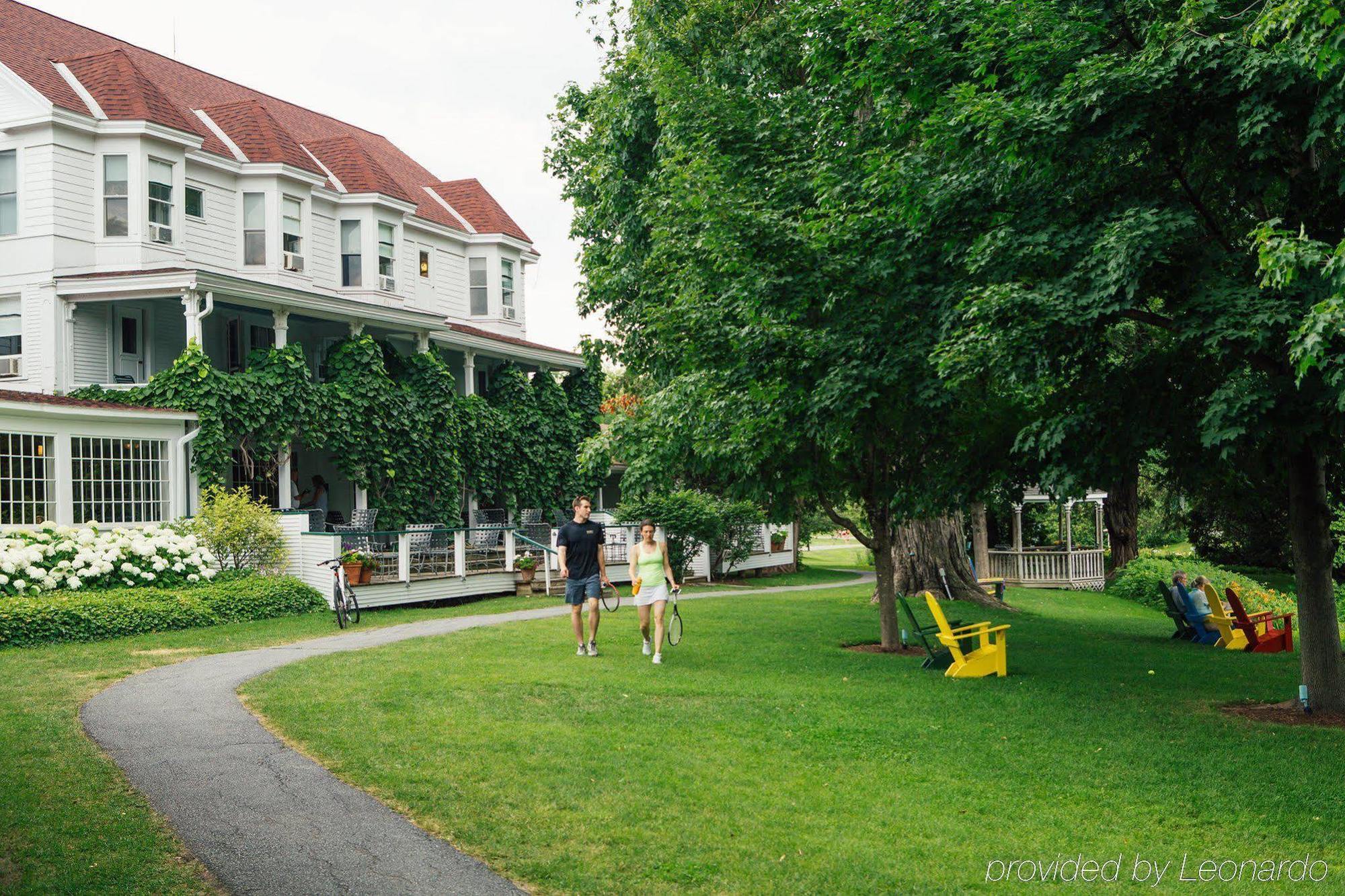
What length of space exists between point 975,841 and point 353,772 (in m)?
4.13

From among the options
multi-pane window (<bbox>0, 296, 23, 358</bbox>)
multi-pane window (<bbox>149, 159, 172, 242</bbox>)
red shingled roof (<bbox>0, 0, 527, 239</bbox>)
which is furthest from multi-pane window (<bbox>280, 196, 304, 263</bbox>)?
multi-pane window (<bbox>0, 296, 23, 358</bbox>)

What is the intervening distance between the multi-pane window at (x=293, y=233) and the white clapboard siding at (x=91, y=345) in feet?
16.1

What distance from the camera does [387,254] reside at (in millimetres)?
30234

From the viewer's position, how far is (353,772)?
7.89 meters

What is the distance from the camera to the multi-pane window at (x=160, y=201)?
2403 cm

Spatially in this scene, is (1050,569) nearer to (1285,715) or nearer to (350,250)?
(350,250)

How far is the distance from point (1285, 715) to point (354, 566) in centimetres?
1535

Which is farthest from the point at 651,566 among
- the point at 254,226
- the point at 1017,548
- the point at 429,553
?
the point at 1017,548

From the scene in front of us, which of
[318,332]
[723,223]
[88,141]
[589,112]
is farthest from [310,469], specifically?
[723,223]

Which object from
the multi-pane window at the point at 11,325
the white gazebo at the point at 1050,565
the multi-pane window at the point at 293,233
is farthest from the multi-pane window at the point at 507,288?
the white gazebo at the point at 1050,565

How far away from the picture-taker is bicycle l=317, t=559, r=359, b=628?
17906 mm

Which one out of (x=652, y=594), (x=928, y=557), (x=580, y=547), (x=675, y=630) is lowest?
(x=675, y=630)

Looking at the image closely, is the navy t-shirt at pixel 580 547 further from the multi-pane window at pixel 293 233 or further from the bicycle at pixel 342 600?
the multi-pane window at pixel 293 233

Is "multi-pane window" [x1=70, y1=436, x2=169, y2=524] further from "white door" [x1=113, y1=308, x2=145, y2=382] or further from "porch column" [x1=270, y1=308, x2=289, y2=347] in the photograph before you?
"white door" [x1=113, y1=308, x2=145, y2=382]
